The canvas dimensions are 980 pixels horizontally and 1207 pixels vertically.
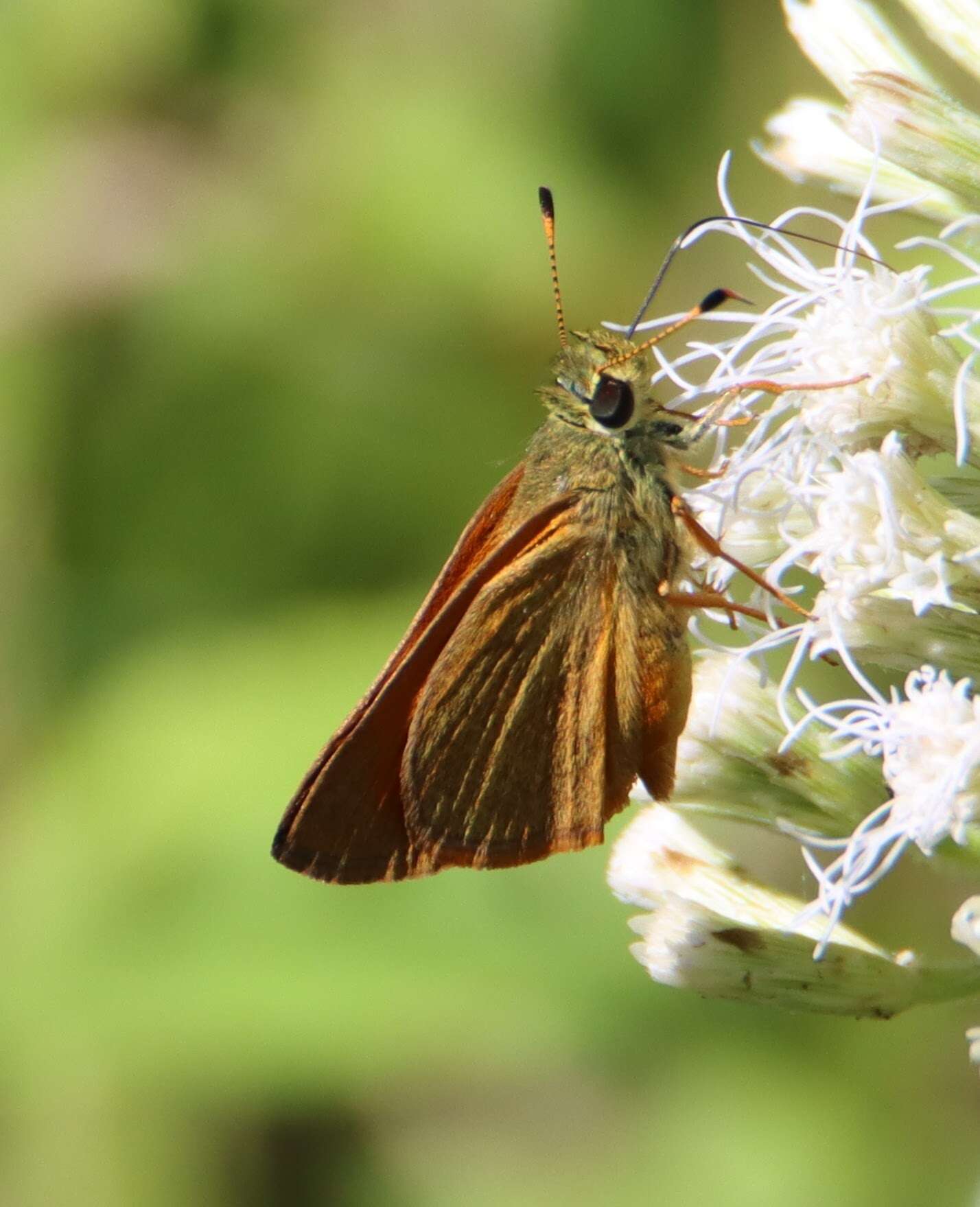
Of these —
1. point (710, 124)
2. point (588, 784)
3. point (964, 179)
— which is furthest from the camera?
point (710, 124)

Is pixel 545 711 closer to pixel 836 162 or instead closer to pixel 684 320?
A: pixel 684 320

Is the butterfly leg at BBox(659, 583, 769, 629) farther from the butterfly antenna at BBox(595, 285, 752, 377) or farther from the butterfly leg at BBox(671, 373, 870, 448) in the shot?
the butterfly antenna at BBox(595, 285, 752, 377)

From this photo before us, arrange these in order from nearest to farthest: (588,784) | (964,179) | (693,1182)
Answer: (964,179)
(588,784)
(693,1182)

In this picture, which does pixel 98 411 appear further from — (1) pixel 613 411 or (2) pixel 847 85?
(2) pixel 847 85

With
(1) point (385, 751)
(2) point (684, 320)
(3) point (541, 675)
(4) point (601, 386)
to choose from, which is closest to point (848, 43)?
(2) point (684, 320)

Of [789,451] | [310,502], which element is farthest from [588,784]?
[310,502]

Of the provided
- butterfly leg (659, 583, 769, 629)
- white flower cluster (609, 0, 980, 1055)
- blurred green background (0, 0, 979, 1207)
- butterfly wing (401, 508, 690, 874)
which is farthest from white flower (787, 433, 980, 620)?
blurred green background (0, 0, 979, 1207)

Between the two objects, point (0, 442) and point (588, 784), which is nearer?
point (588, 784)

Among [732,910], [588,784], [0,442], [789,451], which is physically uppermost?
[789,451]
